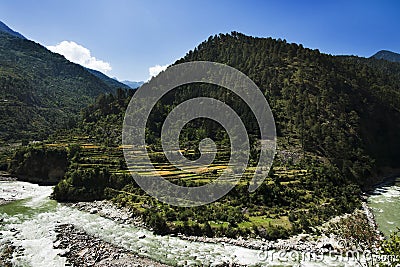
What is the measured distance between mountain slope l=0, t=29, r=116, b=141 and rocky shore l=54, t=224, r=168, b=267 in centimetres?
6477

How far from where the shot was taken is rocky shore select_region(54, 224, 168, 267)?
22.3 m

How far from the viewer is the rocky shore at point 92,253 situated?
73.1 feet

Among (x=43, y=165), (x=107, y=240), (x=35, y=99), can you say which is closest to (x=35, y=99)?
(x=35, y=99)

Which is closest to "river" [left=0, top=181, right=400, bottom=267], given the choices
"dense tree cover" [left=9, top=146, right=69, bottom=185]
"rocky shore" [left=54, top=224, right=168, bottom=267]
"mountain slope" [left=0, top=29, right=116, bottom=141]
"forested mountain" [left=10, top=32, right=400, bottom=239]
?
"rocky shore" [left=54, top=224, right=168, bottom=267]

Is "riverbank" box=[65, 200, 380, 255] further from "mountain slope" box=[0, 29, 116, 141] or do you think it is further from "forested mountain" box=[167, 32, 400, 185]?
"mountain slope" box=[0, 29, 116, 141]

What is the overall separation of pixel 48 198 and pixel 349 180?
46.1 m

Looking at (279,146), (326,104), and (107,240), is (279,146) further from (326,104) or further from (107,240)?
(107,240)

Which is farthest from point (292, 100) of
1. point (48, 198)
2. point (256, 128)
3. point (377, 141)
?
point (48, 198)

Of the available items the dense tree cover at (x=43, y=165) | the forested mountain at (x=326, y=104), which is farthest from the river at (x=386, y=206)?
the dense tree cover at (x=43, y=165)

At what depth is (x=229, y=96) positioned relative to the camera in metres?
76.0

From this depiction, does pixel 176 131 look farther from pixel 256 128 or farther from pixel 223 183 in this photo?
pixel 223 183

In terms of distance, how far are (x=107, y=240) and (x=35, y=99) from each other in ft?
420

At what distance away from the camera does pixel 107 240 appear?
26.5 metres

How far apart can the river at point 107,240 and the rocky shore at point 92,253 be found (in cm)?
68
